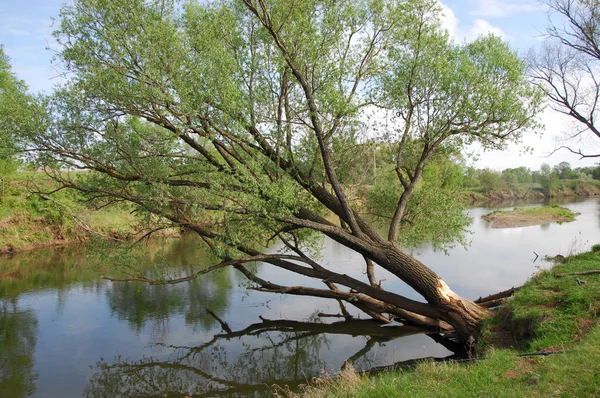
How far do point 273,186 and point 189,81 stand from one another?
2.79 meters

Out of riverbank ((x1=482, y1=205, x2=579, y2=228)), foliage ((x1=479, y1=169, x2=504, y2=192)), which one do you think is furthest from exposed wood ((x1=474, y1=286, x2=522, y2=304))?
foliage ((x1=479, y1=169, x2=504, y2=192))

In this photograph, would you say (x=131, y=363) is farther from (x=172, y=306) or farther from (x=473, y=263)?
(x=473, y=263)

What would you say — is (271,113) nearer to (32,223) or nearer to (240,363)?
(240,363)

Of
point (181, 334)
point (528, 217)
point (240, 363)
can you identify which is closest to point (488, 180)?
point (528, 217)

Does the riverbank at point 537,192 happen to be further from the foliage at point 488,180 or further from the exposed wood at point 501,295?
the exposed wood at point 501,295

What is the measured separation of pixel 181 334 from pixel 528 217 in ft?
110

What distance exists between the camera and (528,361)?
6074 mm

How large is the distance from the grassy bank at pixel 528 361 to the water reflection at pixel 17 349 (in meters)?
5.47

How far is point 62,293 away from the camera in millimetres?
15070

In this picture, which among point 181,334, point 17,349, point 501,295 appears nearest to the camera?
point 17,349

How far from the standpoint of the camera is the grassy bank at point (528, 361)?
16.2ft

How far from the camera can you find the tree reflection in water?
28.1 feet

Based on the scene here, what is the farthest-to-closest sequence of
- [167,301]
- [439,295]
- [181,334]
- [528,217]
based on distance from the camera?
[528,217] → [167,301] → [181,334] → [439,295]

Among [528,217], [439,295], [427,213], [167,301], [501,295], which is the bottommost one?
[167,301]
